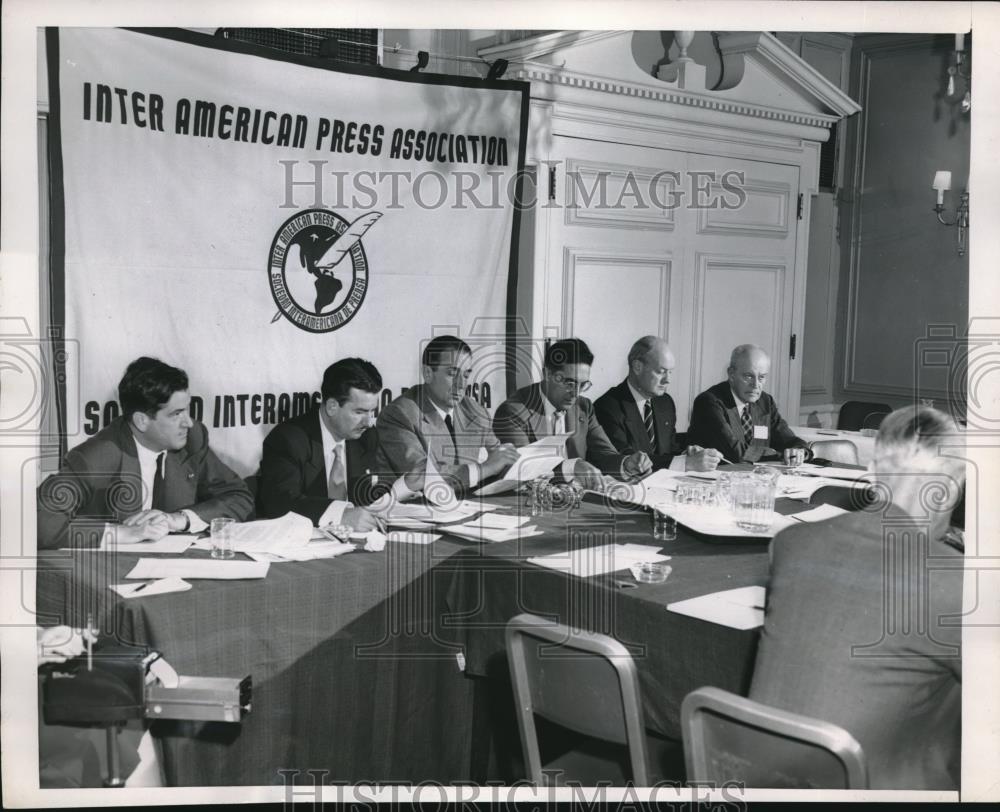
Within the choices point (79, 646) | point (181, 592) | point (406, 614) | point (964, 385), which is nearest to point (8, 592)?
point (79, 646)

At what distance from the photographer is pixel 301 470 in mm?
3297

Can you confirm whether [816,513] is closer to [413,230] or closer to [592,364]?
[592,364]

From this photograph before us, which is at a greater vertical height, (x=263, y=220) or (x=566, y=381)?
(x=263, y=220)

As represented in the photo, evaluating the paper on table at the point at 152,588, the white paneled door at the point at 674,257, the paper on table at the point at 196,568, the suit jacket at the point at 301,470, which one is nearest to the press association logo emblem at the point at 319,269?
the suit jacket at the point at 301,470

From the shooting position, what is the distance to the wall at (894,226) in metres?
3.59

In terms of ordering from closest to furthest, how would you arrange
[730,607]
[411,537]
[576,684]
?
[576,684] < [730,607] < [411,537]

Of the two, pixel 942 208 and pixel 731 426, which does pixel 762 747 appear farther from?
pixel 942 208

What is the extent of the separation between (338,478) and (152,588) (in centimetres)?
102

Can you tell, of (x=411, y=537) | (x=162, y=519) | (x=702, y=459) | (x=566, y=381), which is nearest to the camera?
(x=162, y=519)

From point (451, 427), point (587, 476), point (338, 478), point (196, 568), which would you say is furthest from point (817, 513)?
point (196, 568)

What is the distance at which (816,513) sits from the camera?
3.22 metres

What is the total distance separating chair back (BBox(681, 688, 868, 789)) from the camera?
5.40 feet

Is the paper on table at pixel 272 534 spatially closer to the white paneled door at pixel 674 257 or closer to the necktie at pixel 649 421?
the white paneled door at pixel 674 257

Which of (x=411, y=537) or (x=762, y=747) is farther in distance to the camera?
(x=411, y=537)
